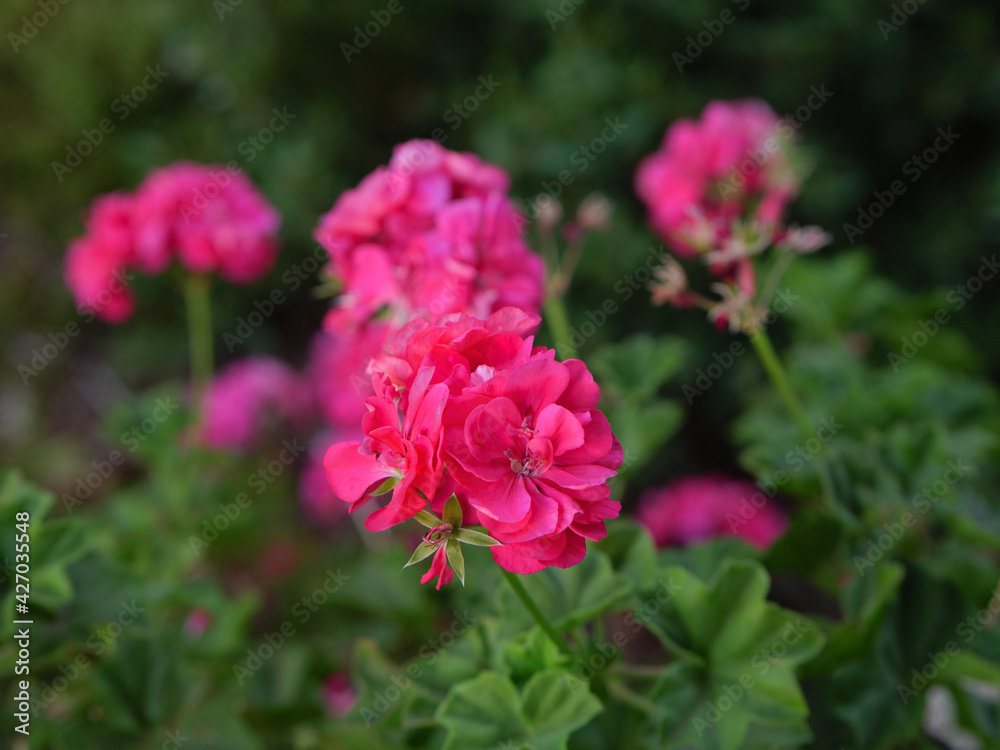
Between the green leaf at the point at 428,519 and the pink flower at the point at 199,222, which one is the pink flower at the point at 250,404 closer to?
the pink flower at the point at 199,222

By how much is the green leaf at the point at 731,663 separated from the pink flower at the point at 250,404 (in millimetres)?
1720

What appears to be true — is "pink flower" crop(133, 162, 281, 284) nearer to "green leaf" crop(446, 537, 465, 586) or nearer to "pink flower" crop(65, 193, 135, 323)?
"pink flower" crop(65, 193, 135, 323)

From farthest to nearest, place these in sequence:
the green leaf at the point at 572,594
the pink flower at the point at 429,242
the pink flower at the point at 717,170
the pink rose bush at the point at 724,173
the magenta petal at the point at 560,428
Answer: the pink flower at the point at 717,170, the pink rose bush at the point at 724,173, the pink flower at the point at 429,242, the green leaf at the point at 572,594, the magenta petal at the point at 560,428

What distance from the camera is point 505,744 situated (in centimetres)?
86

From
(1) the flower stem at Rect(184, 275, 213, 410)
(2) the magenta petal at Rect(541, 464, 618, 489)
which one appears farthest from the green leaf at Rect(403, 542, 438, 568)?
(1) the flower stem at Rect(184, 275, 213, 410)

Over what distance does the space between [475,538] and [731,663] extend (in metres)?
0.44

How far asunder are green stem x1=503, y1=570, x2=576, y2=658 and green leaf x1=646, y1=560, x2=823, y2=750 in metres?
0.12

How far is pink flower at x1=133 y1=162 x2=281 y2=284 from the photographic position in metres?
1.70

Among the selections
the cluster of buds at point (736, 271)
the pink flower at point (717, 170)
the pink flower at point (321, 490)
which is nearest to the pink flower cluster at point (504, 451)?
the cluster of buds at point (736, 271)

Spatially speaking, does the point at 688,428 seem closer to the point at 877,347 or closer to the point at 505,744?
the point at 877,347

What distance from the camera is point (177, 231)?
1.71 metres

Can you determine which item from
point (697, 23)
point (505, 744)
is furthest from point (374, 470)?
point (697, 23)

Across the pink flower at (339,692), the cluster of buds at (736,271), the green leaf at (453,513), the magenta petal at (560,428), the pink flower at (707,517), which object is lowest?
the pink flower at (707,517)

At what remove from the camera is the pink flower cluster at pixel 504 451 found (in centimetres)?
70
